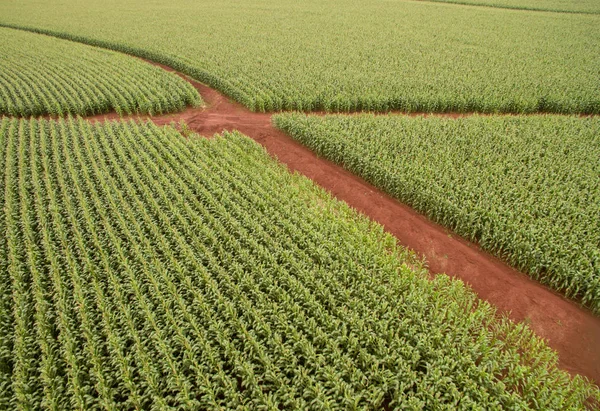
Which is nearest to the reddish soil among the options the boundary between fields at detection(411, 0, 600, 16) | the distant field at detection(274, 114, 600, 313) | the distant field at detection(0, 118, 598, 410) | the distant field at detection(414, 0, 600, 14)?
the distant field at detection(274, 114, 600, 313)

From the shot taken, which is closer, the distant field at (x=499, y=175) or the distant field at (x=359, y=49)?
the distant field at (x=499, y=175)

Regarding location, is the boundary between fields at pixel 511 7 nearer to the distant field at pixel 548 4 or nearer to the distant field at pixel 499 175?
the distant field at pixel 548 4

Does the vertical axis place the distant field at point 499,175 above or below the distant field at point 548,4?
below

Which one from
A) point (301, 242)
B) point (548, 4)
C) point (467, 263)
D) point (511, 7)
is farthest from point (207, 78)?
point (548, 4)

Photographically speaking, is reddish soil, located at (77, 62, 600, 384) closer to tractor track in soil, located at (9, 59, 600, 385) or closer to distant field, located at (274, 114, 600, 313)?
tractor track in soil, located at (9, 59, 600, 385)

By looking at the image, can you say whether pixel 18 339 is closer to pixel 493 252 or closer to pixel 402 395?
pixel 402 395

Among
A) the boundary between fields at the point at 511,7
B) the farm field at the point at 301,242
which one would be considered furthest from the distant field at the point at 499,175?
the boundary between fields at the point at 511,7

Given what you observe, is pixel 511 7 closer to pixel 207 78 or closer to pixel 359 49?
pixel 359 49
